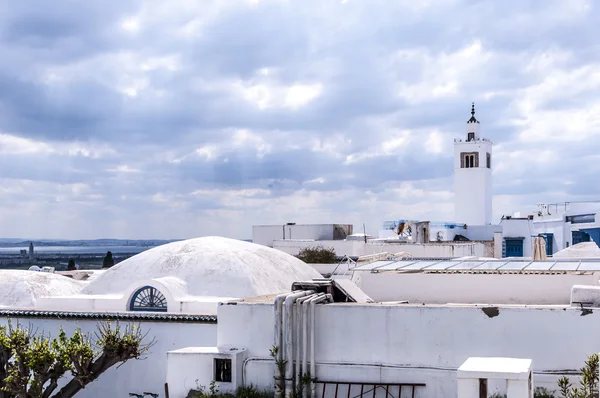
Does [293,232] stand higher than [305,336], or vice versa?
[293,232]

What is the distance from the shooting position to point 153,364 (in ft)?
59.5

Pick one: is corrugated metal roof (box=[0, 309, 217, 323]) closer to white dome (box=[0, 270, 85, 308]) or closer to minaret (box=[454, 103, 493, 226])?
white dome (box=[0, 270, 85, 308])

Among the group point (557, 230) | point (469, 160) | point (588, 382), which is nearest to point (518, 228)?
point (557, 230)

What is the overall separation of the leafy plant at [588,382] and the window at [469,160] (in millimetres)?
58857

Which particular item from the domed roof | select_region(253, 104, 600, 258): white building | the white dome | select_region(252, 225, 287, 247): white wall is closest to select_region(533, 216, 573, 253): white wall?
select_region(253, 104, 600, 258): white building

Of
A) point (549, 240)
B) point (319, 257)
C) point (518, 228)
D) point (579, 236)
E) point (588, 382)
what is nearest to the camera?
point (588, 382)

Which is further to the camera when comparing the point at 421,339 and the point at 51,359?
the point at 51,359

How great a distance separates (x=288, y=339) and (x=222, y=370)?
5.17 feet

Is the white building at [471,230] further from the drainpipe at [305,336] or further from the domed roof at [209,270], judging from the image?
the drainpipe at [305,336]

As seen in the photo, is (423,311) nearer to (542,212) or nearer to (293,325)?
(293,325)

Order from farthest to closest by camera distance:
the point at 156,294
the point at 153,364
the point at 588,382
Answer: the point at 156,294
the point at 153,364
the point at 588,382

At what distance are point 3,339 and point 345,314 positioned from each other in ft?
22.5

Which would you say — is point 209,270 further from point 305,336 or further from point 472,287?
point 472,287

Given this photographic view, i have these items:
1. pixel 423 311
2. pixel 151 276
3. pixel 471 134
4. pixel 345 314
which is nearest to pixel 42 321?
pixel 151 276
